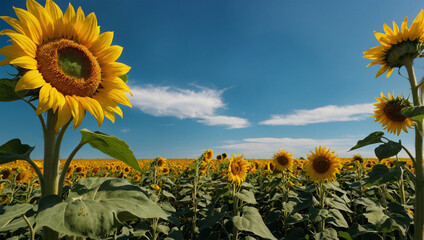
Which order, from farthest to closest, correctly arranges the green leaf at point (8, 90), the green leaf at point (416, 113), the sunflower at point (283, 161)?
the sunflower at point (283, 161) < the green leaf at point (416, 113) < the green leaf at point (8, 90)

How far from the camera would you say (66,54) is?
1.66 metres

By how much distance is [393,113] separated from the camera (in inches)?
149

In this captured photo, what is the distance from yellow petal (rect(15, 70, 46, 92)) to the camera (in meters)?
1.32

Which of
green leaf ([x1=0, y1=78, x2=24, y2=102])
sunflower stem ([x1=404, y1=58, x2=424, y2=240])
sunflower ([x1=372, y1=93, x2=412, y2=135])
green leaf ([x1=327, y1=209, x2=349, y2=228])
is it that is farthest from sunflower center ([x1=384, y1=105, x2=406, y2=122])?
green leaf ([x1=0, y1=78, x2=24, y2=102])

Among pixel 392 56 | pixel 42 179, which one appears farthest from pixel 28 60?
pixel 392 56

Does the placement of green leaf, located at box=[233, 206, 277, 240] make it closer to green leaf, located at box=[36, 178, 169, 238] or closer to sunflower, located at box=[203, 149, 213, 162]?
green leaf, located at box=[36, 178, 169, 238]

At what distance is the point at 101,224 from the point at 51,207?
0.90 feet

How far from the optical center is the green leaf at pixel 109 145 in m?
1.40

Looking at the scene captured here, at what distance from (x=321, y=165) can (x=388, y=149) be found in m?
2.93

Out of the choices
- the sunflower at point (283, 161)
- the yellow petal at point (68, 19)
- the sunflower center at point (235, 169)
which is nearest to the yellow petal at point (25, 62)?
the yellow petal at point (68, 19)

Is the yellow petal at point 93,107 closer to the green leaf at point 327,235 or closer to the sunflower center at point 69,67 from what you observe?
the sunflower center at point 69,67

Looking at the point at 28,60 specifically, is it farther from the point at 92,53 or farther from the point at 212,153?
the point at 212,153

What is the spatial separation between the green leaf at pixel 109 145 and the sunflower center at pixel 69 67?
1.11ft

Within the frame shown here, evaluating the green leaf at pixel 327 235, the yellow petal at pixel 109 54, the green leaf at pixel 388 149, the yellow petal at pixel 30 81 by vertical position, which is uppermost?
the yellow petal at pixel 109 54
